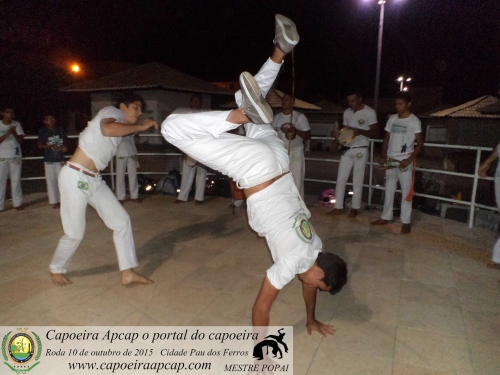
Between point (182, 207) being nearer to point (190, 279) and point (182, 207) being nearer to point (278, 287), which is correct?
point (190, 279)

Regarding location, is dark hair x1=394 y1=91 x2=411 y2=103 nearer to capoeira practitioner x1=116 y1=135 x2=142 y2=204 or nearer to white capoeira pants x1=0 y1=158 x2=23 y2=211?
capoeira practitioner x1=116 y1=135 x2=142 y2=204

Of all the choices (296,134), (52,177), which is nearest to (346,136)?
(296,134)

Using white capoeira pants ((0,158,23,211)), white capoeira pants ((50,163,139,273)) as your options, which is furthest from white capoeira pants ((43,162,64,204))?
white capoeira pants ((50,163,139,273))

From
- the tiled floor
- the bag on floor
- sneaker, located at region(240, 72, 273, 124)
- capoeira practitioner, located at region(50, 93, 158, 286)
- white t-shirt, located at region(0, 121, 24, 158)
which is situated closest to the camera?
sneaker, located at region(240, 72, 273, 124)

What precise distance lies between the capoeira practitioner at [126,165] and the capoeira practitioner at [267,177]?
185 inches

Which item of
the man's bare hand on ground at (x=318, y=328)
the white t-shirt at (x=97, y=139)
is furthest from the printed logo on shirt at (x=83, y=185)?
the man's bare hand on ground at (x=318, y=328)

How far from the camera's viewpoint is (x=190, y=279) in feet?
12.9

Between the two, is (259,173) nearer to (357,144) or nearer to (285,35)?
(285,35)

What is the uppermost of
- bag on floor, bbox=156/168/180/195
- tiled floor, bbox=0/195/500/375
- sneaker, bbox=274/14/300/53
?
sneaker, bbox=274/14/300/53

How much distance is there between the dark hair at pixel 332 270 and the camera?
2625mm

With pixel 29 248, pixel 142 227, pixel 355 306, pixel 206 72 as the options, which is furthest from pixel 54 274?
pixel 206 72

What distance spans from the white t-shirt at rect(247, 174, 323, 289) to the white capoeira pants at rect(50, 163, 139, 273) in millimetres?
1686

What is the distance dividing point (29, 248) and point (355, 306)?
404 centimetres

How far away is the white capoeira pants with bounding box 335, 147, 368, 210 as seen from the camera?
619 centimetres
